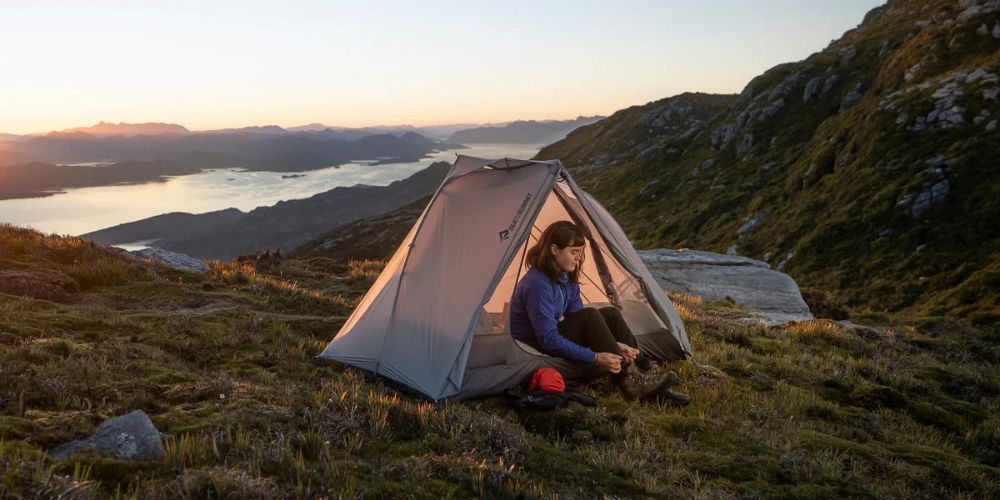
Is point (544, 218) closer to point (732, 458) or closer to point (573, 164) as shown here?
point (732, 458)

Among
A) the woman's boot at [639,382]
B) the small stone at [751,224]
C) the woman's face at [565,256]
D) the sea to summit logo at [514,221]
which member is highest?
the sea to summit logo at [514,221]

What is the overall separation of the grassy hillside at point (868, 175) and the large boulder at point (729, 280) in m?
11.6

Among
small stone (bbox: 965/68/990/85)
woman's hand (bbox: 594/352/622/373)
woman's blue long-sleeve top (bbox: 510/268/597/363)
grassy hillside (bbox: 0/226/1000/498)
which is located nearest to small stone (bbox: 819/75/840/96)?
small stone (bbox: 965/68/990/85)

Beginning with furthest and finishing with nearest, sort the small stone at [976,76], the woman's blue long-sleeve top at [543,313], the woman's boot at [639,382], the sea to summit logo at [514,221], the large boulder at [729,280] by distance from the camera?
the small stone at [976,76], the large boulder at [729,280], the sea to summit logo at [514,221], the woman's blue long-sleeve top at [543,313], the woman's boot at [639,382]

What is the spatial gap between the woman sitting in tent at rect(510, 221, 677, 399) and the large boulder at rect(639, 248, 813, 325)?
10774mm

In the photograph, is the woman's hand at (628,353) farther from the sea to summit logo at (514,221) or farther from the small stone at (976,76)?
the small stone at (976,76)

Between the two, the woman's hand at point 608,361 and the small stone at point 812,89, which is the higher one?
the small stone at point 812,89

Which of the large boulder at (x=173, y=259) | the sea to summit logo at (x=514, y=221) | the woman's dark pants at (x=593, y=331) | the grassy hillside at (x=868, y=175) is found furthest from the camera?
the grassy hillside at (x=868, y=175)

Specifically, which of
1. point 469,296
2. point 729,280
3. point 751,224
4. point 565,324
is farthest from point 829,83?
point 469,296

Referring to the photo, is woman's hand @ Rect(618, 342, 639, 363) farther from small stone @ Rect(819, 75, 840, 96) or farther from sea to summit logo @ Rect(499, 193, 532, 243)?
small stone @ Rect(819, 75, 840, 96)

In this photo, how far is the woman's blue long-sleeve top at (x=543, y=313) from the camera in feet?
25.3

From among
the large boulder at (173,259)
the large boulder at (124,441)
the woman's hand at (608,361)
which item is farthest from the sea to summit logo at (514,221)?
the large boulder at (173,259)

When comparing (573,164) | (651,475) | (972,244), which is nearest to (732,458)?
(651,475)

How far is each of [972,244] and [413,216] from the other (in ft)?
322
